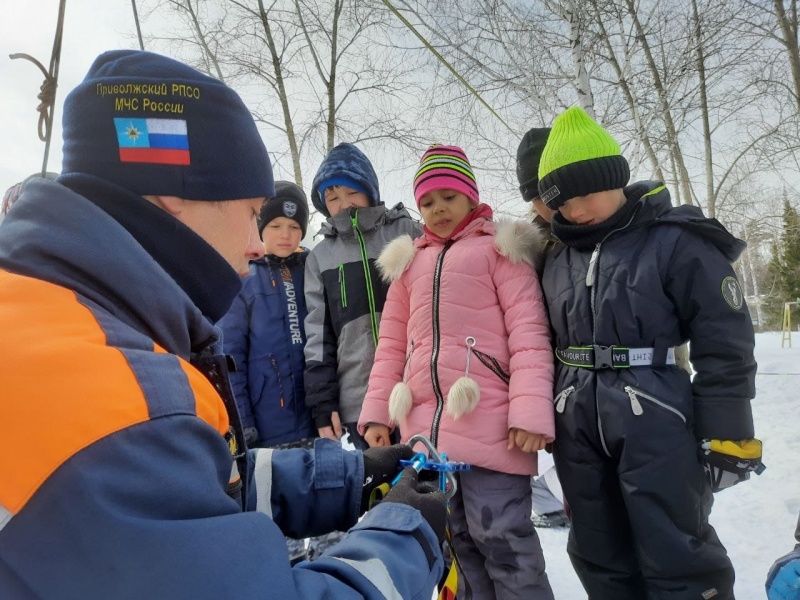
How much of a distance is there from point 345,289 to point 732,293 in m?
1.70

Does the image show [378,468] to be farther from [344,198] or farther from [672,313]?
[344,198]

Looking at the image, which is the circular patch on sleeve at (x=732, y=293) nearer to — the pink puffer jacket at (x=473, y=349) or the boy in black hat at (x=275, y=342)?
the pink puffer jacket at (x=473, y=349)

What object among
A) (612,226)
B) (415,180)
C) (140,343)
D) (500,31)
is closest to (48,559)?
(140,343)

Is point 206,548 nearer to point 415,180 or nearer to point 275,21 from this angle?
point 415,180

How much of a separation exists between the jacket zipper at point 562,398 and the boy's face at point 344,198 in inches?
58.3

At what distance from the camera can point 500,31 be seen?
630 cm

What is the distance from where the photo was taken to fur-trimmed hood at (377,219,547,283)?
207 centimetres

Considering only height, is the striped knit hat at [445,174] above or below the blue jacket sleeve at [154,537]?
above

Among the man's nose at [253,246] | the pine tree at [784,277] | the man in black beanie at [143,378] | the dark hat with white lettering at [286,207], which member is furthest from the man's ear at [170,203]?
the pine tree at [784,277]

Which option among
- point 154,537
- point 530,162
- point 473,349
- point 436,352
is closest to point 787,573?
point 473,349

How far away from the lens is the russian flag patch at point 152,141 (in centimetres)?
90

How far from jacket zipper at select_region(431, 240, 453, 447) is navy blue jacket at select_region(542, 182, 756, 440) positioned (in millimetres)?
481

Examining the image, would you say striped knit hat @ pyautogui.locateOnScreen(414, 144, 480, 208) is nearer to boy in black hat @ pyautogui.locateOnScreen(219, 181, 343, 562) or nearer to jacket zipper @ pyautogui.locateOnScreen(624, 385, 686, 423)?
boy in black hat @ pyautogui.locateOnScreen(219, 181, 343, 562)

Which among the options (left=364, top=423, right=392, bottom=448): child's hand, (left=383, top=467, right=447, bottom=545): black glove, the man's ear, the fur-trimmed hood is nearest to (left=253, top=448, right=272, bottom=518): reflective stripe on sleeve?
(left=383, top=467, right=447, bottom=545): black glove
